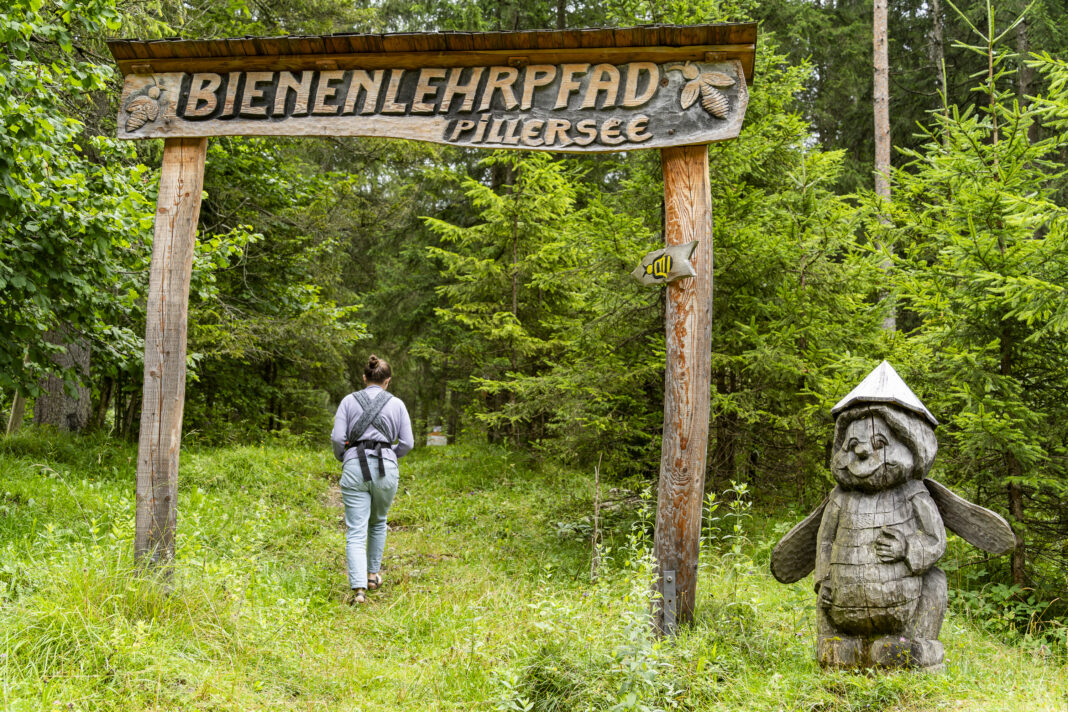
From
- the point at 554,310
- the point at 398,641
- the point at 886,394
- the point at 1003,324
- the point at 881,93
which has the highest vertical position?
the point at 881,93

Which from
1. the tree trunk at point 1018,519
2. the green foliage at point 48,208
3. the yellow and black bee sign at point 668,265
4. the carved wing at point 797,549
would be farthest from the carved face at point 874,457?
the green foliage at point 48,208

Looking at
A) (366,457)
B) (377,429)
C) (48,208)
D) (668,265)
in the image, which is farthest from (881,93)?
(48,208)

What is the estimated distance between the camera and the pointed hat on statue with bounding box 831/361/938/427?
14.4ft

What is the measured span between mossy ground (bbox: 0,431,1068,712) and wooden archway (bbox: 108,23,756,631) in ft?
1.98

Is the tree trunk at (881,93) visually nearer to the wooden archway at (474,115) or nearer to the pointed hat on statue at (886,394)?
the wooden archway at (474,115)

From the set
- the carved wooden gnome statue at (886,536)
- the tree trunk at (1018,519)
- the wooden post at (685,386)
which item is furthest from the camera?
the tree trunk at (1018,519)

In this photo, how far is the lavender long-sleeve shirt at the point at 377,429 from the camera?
21.2 ft

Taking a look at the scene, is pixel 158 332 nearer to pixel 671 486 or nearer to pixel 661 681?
pixel 671 486

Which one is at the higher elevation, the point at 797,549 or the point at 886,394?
the point at 886,394

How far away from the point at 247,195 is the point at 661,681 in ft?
35.7

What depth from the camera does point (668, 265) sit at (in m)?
5.21

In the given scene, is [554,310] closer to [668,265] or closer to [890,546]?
[668,265]

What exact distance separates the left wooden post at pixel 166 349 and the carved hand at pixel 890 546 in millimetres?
4880

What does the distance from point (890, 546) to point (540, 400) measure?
5.01 metres
